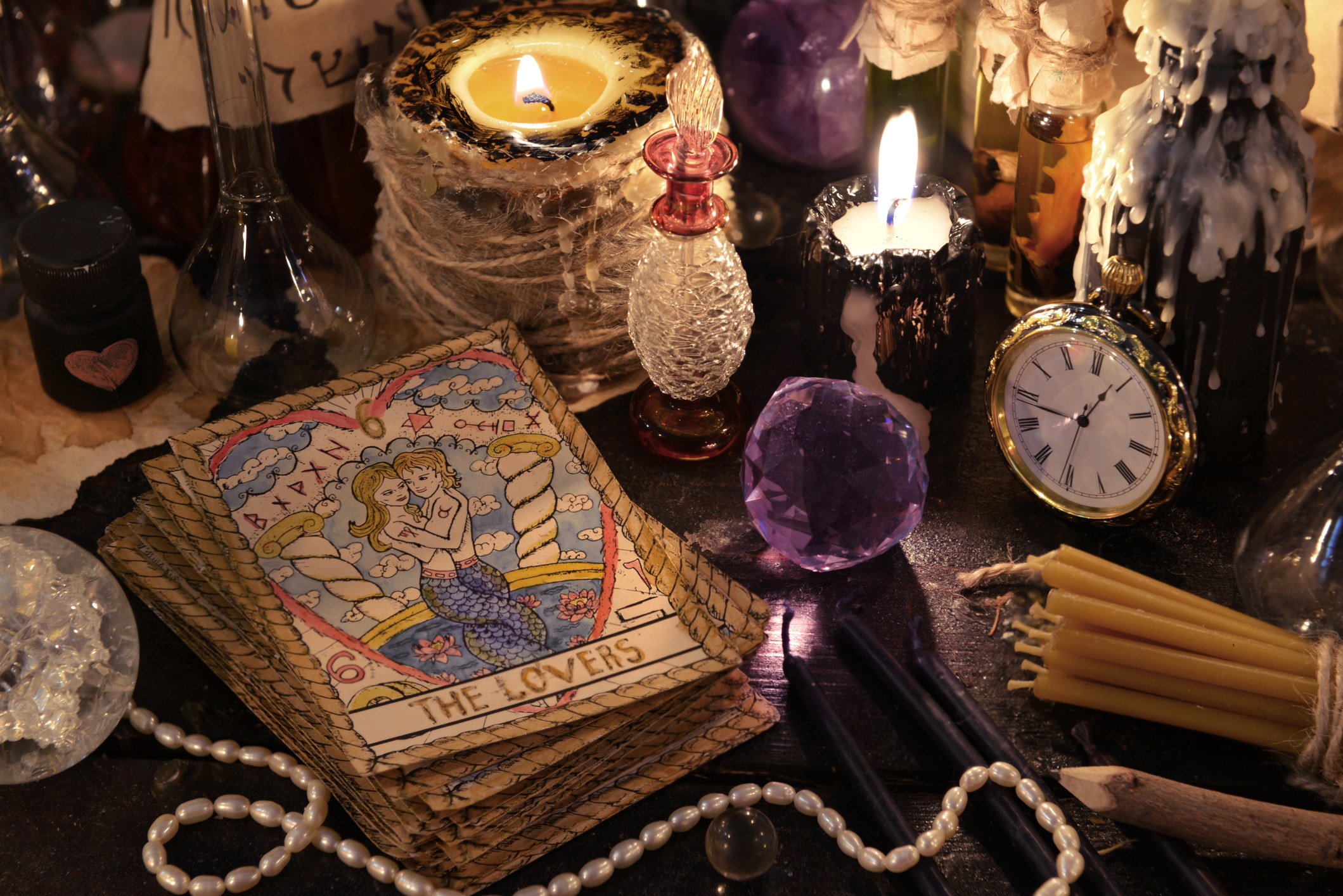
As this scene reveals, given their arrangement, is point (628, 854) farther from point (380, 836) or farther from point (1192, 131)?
point (1192, 131)

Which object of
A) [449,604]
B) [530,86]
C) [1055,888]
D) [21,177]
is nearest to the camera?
[1055,888]

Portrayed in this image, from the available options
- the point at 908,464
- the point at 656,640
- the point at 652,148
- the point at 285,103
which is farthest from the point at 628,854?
the point at 285,103

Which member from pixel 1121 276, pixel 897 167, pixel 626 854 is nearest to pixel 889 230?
pixel 897 167

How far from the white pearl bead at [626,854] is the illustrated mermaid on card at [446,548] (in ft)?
0.33

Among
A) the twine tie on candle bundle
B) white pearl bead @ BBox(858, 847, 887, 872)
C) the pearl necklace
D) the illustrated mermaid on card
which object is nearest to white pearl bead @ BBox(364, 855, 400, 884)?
the pearl necklace

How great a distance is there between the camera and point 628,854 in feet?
1.98

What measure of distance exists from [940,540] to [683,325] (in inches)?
7.5

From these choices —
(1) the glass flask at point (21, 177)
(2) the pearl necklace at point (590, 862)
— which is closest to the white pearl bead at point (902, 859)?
A: (2) the pearl necklace at point (590, 862)

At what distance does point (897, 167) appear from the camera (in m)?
0.76

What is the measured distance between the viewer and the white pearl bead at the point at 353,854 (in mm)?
606

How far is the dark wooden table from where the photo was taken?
1.99ft

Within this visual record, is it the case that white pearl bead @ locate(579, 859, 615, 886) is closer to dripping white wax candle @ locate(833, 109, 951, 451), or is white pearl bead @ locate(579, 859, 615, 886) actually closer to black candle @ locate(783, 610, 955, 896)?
black candle @ locate(783, 610, 955, 896)

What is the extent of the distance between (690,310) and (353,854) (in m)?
0.33

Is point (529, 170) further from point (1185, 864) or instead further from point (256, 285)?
point (1185, 864)
